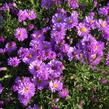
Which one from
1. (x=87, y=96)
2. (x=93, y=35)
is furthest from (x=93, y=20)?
(x=87, y=96)

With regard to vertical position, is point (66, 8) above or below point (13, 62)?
above

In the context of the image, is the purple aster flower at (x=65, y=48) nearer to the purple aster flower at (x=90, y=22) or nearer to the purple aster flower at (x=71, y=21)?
the purple aster flower at (x=71, y=21)

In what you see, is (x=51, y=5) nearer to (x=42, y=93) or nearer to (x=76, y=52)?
(x=76, y=52)

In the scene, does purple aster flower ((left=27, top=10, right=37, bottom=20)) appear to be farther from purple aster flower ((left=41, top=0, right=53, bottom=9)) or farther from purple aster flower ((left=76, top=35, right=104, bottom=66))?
purple aster flower ((left=76, top=35, right=104, bottom=66))

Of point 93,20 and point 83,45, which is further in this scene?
point 93,20

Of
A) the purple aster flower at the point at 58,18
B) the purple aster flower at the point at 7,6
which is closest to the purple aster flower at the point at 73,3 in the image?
the purple aster flower at the point at 58,18
